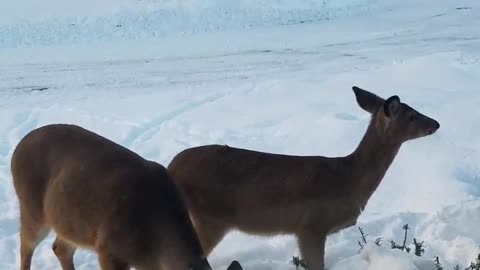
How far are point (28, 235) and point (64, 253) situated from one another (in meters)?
0.39

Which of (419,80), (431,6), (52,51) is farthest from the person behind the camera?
(431,6)

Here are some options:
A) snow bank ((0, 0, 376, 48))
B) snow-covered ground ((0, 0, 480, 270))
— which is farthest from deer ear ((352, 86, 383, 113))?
snow bank ((0, 0, 376, 48))

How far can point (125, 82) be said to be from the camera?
52.5 feet

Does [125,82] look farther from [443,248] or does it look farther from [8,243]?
[443,248]

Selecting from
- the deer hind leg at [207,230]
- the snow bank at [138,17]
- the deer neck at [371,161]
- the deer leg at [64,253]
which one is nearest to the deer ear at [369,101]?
the deer neck at [371,161]

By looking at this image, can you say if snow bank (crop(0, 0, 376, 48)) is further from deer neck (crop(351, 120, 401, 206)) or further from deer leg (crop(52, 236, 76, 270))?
deer neck (crop(351, 120, 401, 206))

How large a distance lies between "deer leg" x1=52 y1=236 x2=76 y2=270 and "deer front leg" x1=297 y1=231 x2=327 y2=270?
1675mm

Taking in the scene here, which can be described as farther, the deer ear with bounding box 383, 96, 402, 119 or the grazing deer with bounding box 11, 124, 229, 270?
the deer ear with bounding box 383, 96, 402, 119

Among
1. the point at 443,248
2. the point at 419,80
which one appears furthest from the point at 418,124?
the point at 419,80

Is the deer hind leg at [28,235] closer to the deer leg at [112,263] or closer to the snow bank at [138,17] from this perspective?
the deer leg at [112,263]

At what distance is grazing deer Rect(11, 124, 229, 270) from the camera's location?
494 cm

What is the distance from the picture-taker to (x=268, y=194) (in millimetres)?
6418

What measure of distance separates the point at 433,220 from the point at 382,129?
125cm

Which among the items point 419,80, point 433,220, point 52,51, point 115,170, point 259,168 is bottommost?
point 52,51
